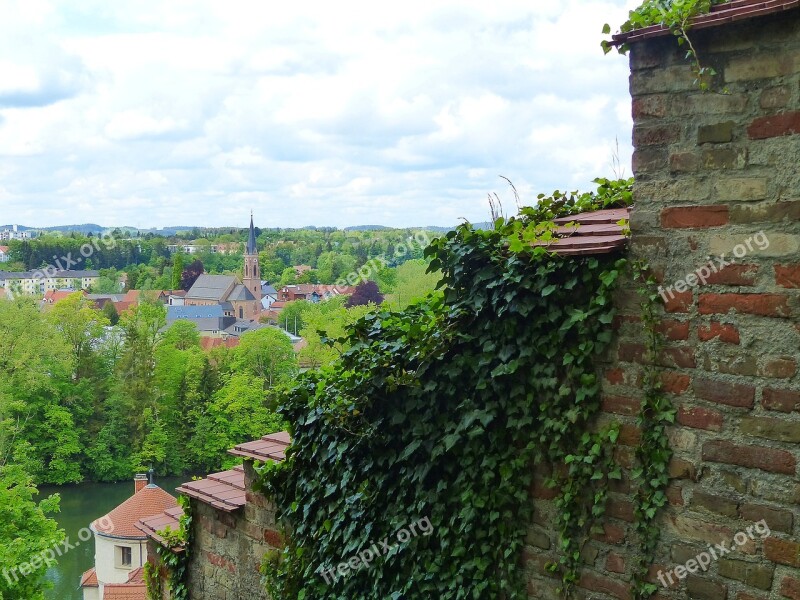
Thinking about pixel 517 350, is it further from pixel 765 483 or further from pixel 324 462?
pixel 324 462

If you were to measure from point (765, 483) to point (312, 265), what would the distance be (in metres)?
64.7

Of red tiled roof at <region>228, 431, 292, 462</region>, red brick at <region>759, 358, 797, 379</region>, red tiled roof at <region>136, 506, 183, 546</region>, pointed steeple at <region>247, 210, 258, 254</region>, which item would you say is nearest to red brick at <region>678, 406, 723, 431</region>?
red brick at <region>759, 358, 797, 379</region>

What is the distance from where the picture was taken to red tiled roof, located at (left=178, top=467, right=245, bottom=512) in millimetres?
5506

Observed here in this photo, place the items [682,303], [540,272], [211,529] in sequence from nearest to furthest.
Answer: [682,303] → [540,272] → [211,529]

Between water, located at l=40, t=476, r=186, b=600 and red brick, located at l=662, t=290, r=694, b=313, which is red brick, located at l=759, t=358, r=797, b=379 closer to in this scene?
red brick, located at l=662, t=290, r=694, b=313

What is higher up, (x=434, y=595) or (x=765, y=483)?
(x=765, y=483)

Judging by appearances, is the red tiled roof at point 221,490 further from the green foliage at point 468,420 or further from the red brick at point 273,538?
the green foliage at point 468,420

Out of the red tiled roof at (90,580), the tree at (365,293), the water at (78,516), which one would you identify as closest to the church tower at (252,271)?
the tree at (365,293)

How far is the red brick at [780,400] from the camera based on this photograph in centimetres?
281

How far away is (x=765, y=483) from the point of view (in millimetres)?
2875

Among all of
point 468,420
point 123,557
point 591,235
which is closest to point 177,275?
point 123,557

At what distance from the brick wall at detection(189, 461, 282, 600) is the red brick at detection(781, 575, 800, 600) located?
319 cm

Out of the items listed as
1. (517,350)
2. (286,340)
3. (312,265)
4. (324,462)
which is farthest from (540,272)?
(312,265)

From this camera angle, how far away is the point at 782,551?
9.28 feet
